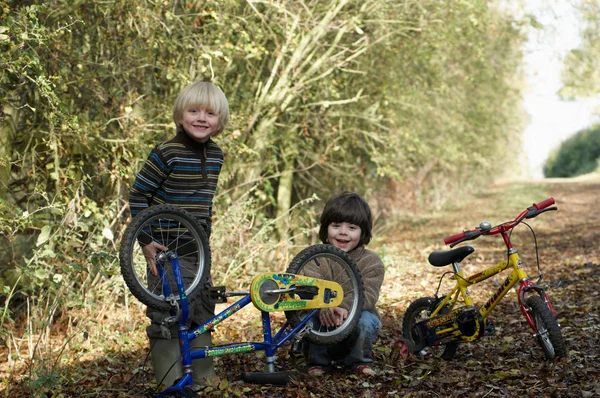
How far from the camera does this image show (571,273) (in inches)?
363

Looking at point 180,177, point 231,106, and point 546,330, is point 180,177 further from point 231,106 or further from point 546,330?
point 231,106

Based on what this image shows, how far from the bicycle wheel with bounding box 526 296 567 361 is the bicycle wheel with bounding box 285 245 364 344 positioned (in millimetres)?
1260

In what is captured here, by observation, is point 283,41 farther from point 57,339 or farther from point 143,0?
point 57,339

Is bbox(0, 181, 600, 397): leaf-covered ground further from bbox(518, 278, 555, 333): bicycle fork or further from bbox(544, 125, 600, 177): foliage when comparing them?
bbox(544, 125, 600, 177): foliage

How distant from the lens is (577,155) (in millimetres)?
55281

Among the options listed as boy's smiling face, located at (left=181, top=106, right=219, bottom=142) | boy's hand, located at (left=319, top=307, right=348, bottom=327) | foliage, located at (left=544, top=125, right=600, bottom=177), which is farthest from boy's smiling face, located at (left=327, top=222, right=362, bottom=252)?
foliage, located at (left=544, top=125, right=600, bottom=177)

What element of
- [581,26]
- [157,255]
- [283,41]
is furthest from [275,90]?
[581,26]

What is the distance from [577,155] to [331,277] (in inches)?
2177

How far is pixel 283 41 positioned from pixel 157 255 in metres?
7.35

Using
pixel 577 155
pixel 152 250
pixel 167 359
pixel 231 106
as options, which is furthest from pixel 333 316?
pixel 577 155

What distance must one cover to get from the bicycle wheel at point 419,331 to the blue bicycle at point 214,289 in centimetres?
102

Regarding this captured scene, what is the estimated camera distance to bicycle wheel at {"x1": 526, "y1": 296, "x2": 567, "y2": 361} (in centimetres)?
471

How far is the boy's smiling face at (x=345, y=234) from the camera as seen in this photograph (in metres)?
5.03

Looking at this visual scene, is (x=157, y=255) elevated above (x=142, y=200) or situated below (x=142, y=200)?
below
